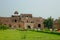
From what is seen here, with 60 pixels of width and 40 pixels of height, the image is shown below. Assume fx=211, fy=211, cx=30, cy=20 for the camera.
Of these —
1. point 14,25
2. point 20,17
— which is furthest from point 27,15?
point 14,25

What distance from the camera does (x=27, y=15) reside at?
70.2 meters

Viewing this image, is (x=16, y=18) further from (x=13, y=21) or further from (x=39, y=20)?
(x=39, y=20)

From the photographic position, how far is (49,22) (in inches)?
3000

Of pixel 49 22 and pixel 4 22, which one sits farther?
pixel 49 22

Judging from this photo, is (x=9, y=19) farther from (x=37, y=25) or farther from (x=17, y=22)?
(x=37, y=25)

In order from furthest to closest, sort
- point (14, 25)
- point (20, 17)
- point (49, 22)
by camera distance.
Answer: point (49, 22), point (20, 17), point (14, 25)

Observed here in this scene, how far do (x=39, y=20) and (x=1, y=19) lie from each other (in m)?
12.0

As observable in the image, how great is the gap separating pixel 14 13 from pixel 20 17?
3.53 meters

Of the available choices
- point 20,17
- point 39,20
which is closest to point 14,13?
point 20,17

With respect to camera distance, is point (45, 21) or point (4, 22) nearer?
point (4, 22)

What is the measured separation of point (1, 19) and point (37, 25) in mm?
11519

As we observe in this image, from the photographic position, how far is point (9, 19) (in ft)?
220

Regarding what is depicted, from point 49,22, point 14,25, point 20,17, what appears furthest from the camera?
point 49,22

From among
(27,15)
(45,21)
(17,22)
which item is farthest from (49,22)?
(17,22)
